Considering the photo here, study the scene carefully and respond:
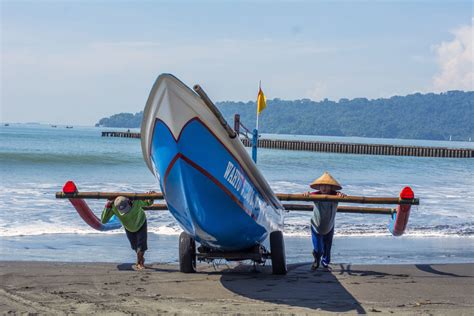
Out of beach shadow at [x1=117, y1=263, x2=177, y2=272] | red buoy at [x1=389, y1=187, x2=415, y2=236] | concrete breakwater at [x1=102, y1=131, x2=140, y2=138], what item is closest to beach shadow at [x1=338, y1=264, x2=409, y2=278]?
red buoy at [x1=389, y1=187, x2=415, y2=236]

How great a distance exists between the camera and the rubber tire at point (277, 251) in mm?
8773

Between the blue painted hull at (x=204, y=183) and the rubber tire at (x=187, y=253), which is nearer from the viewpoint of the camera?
the blue painted hull at (x=204, y=183)

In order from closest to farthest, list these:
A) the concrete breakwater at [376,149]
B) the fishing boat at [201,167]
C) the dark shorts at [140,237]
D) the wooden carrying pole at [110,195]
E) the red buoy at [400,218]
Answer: the fishing boat at [201,167]
the wooden carrying pole at [110,195]
the dark shorts at [140,237]
the red buoy at [400,218]
the concrete breakwater at [376,149]

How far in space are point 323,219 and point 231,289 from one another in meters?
1.79

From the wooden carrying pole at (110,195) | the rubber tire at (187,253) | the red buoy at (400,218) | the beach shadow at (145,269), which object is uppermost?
the wooden carrying pole at (110,195)

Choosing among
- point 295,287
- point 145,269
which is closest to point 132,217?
point 145,269

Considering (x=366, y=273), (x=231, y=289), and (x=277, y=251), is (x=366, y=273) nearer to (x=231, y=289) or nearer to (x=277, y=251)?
(x=277, y=251)

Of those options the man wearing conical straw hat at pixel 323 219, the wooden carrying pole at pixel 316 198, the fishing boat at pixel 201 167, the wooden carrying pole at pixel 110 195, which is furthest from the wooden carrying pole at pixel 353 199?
the wooden carrying pole at pixel 110 195

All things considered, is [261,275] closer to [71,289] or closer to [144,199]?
[144,199]

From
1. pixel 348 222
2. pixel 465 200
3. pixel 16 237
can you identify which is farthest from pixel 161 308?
pixel 465 200

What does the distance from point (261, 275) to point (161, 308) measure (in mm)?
2383

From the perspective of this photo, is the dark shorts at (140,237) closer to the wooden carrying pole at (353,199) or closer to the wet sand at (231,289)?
the wet sand at (231,289)

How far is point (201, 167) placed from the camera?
23.9 ft

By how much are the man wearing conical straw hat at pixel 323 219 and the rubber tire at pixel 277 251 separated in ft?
2.09
